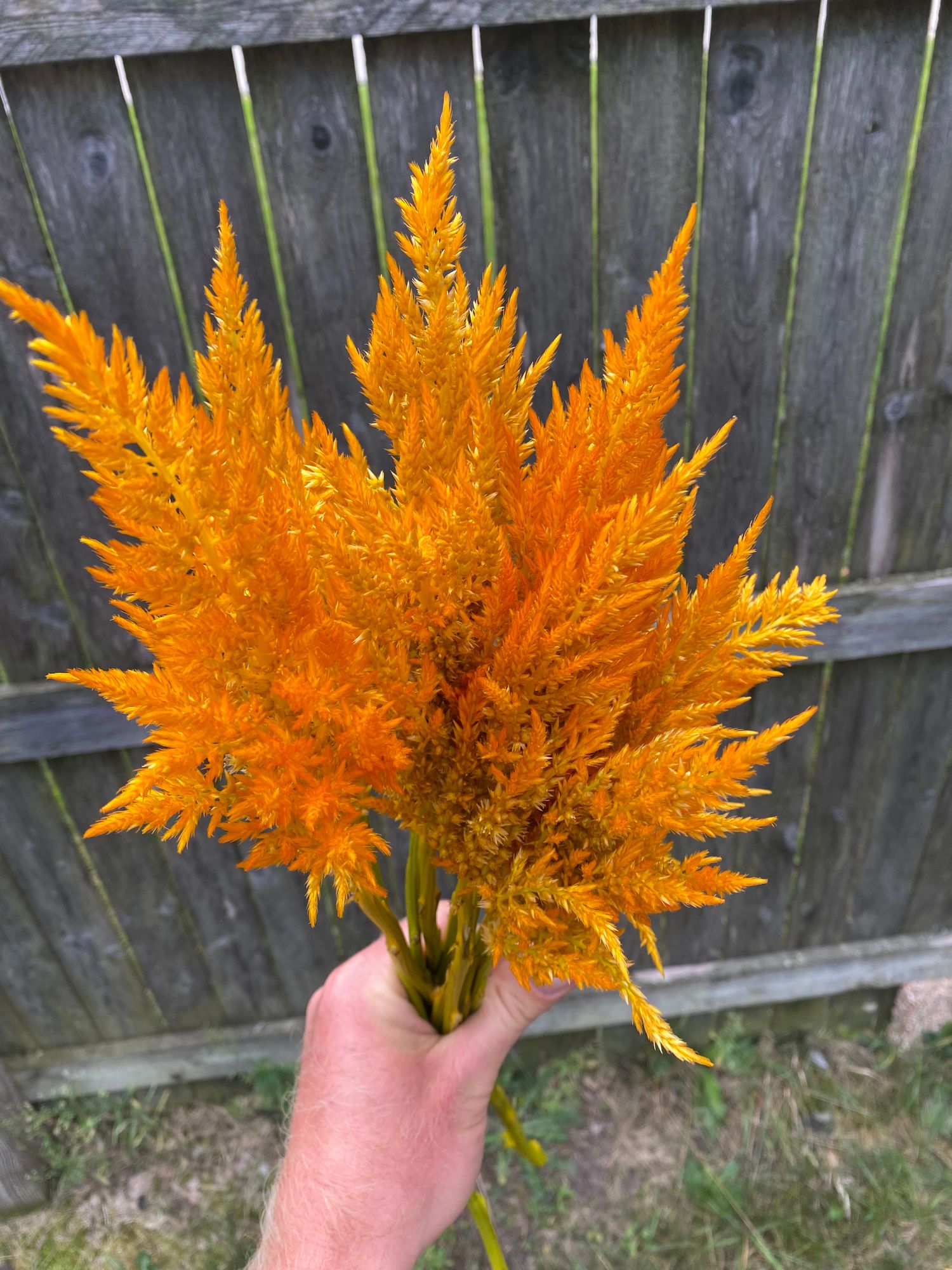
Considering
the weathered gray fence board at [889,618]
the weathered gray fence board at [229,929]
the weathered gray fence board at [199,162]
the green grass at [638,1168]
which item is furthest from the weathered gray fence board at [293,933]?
the weathered gray fence board at [889,618]

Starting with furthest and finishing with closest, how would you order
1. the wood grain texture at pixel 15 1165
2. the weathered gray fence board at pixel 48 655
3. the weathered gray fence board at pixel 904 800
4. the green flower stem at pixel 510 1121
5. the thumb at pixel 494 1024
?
the wood grain texture at pixel 15 1165
the weathered gray fence board at pixel 904 800
the weathered gray fence board at pixel 48 655
the green flower stem at pixel 510 1121
the thumb at pixel 494 1024

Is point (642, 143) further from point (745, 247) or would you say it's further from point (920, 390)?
point (920, 390)

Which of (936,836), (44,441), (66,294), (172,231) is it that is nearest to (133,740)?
(44,441)

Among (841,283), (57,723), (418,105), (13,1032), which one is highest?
(418,105)

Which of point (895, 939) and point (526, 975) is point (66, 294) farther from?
point (895, 939)

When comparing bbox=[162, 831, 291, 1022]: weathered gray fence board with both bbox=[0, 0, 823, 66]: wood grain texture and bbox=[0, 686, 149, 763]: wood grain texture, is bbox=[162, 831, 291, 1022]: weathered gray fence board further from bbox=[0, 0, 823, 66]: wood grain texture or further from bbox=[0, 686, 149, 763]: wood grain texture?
bbox=[0, 0, 823, 66]: wood grain texture

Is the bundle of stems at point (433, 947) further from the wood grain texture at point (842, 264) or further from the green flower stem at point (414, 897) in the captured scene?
the wood grain texture at point (842, 264)

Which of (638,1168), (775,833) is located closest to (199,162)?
(775,833)

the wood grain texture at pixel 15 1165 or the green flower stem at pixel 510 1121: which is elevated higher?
the green flower stem at pixel 510 1121
